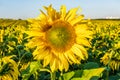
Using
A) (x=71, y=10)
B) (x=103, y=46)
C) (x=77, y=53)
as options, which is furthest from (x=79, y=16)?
(x=103, y=46)

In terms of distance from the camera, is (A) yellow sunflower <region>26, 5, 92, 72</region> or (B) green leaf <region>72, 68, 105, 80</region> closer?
(A) yellow sunflower <region>26, 5, 92, 72</region>

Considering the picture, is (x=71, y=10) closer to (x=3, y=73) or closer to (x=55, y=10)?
(x=55, y=10)

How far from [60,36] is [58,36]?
19 mm

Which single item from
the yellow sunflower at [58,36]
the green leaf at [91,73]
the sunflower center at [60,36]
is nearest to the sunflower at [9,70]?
the yellow sunflower at [58,36]

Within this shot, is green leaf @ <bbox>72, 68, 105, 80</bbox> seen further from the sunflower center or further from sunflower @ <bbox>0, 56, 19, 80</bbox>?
sunflower @ <bbox>0, 56, 19, 80</bbox>

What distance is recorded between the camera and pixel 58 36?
130 inches

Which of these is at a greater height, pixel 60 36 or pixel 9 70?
pixel 60 36

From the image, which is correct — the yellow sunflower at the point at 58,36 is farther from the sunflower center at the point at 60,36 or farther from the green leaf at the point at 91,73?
the green leaf at the point at 91,73

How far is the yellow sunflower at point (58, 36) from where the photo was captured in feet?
10.9

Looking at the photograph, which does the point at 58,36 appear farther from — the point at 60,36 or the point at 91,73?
the point at 91,73

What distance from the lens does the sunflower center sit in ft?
10.9

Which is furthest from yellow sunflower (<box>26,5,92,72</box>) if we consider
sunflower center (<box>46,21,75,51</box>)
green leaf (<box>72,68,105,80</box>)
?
green leaf (<box>72,68,105,80</box>)

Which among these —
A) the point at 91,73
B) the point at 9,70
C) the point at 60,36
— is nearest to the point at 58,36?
the point at 60,36

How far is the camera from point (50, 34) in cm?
339
